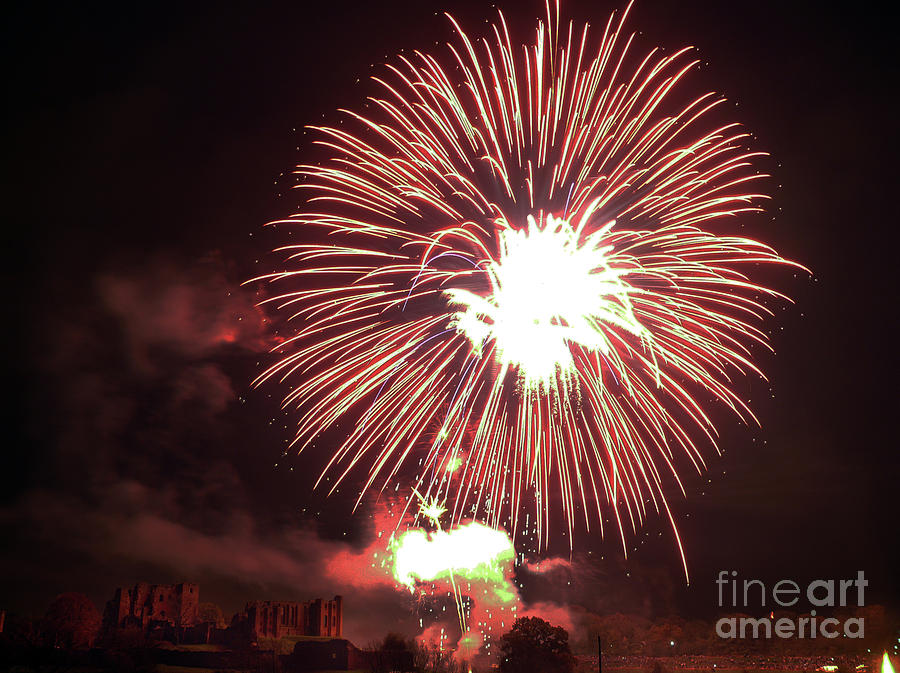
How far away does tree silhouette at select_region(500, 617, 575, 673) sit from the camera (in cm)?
5228

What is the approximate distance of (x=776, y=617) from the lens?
4146 inches

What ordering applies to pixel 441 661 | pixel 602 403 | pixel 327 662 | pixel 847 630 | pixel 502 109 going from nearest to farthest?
pixel 502 109, pixel 602 403, pixel 327 662, pixel 441 661, pixel 847 630

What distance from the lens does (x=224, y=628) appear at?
245 ft

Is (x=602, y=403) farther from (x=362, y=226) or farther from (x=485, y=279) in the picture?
(x=362, y=226)

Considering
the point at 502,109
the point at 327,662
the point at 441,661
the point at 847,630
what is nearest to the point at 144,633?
the point at 327,662

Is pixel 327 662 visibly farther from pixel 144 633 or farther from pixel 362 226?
pixel 362 226

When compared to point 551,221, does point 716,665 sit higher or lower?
lower

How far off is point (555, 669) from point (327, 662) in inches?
771

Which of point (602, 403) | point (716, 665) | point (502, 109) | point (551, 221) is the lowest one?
point (716, 665)

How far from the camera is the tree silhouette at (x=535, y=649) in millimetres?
52281

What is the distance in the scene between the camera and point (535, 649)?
52.8 metres

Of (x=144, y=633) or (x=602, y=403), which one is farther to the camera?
(x=144, y=633)

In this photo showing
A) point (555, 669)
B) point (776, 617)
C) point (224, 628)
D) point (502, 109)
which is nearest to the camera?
point (502, 109)

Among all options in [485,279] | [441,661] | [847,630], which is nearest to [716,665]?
[847,630]
